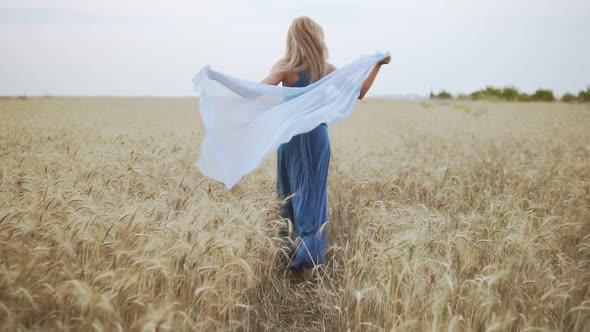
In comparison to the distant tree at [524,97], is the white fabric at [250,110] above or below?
above

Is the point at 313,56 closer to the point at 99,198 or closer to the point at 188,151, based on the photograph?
the point at 99,198

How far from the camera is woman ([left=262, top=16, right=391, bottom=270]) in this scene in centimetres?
341

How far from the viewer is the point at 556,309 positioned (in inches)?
106

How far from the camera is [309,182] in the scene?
11.6 feet

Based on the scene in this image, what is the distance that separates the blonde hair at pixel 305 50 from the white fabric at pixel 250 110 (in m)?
0.12

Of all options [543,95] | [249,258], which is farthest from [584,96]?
[249,258]

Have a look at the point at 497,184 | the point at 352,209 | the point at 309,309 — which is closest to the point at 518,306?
the point at 309,309

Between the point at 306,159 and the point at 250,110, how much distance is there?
23.3 inches

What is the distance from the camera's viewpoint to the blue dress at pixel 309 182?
3.47 meters

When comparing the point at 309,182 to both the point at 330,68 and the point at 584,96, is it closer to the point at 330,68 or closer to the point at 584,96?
the point at 330,68

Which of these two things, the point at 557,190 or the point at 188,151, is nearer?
the point at 557,190

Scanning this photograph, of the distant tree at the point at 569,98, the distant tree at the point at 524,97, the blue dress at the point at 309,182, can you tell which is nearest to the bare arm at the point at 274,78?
the blue dress at the point at 309,182

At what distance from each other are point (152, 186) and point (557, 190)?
3.88 meters

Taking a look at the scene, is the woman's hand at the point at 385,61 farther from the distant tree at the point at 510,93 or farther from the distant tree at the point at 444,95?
the distant tree at the point at 444,95
